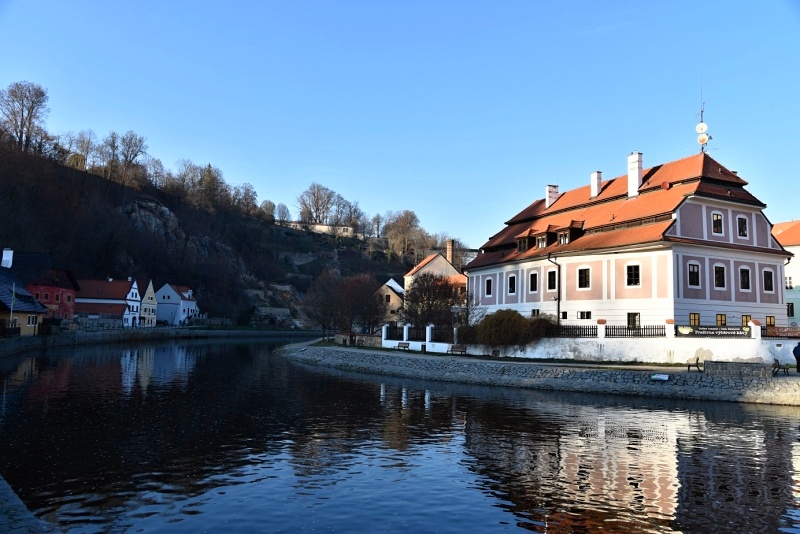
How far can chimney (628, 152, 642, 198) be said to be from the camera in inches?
1705

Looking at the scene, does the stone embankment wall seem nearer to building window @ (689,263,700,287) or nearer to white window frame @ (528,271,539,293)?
building window @ (689,263,700,287)

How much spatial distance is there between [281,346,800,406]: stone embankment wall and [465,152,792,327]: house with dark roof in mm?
8050

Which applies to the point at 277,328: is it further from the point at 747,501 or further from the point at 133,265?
the point at 747,501

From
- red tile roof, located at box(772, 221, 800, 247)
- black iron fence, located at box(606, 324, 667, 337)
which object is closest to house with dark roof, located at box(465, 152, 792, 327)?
black iron fence, located at box(606, 324, 667, 337)

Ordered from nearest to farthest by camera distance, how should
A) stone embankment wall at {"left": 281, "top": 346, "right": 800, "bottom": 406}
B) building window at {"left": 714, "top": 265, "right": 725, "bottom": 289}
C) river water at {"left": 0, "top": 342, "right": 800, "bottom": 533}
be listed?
river water at {"left": 0, "top": 342, "right": 800, "bottom": 533} → stone embankment wall at {"left": 281, "top": 346, "right": 800, "bottom": 406} → building window at {"left": 714, "top": 265, "right": 725, "bottom": 289}

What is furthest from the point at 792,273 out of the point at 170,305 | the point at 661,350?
the point at 170,305

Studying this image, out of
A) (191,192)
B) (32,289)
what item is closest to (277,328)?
(191,192)

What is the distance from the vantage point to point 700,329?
104ft

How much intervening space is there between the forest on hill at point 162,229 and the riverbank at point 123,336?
1315cm

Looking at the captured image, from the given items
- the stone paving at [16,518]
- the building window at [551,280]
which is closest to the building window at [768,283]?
the building window at [551,280]

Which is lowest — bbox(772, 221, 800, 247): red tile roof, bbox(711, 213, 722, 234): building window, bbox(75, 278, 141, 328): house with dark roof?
bbox(75, 278, 141, 328): house with dark roof

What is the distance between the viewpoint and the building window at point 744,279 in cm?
3909

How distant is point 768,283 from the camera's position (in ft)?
132

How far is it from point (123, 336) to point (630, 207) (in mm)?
57682
